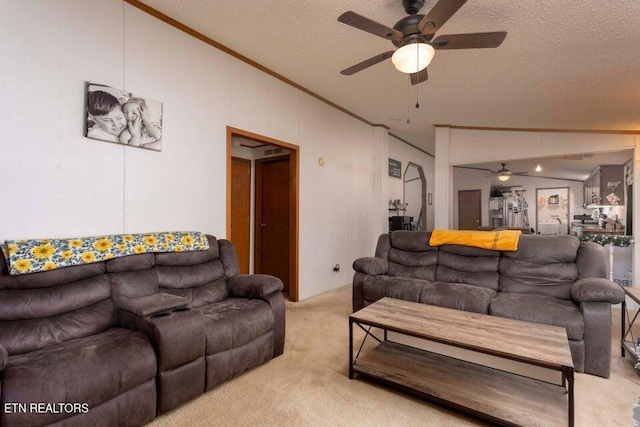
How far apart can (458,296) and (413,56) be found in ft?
6.73

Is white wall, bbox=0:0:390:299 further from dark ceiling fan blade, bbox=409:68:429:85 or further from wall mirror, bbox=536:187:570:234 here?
wall mirror, bbox=536:187:570:234

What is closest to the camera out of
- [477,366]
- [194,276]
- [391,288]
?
[477,366]

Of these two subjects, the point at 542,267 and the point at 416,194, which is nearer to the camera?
the point at 542,267

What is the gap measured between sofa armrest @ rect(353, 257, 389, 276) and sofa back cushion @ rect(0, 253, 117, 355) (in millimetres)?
2342

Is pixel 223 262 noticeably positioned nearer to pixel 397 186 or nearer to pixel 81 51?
pixel 81 51

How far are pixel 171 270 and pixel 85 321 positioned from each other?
0.66 metres

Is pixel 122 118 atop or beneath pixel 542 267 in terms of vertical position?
atop

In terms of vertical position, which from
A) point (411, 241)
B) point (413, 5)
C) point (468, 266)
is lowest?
point (468, 266)

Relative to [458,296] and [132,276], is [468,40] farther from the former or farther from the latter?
[132,276]

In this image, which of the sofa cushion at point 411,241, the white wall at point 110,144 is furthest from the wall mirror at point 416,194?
the white wall at point 110,144

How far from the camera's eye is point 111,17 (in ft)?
7.88

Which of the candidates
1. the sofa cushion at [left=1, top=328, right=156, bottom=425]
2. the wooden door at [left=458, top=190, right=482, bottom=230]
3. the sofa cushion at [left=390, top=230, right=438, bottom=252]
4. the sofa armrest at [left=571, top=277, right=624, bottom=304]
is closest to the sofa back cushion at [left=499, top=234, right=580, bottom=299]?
the sofa armrest at [left=571, top=277, right=624, bottom=304]

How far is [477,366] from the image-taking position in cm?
216

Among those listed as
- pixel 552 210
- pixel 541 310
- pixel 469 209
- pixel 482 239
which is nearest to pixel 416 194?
pixel 469 209
